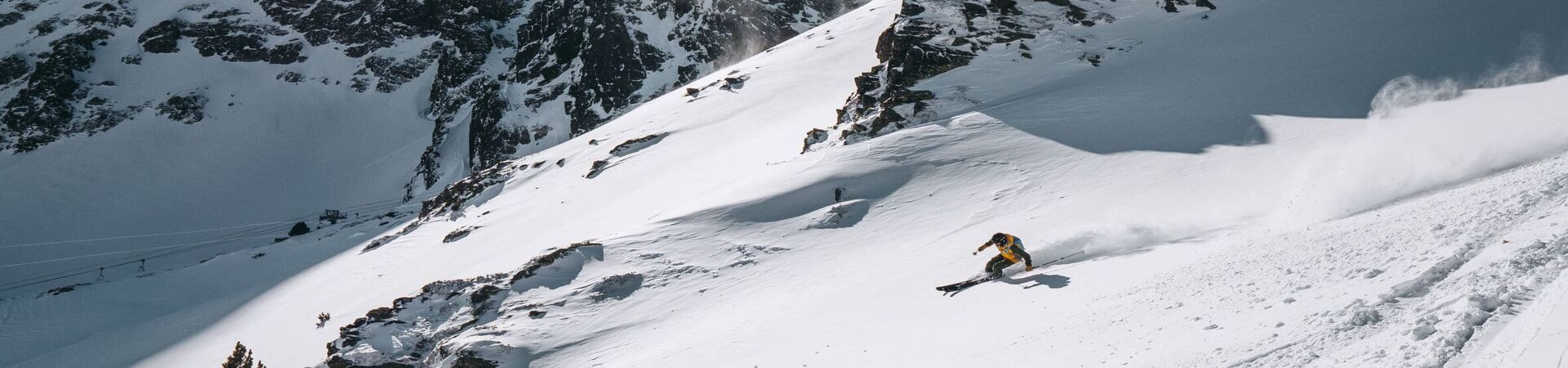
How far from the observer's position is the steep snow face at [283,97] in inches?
2790

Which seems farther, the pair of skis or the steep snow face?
the steep snow face

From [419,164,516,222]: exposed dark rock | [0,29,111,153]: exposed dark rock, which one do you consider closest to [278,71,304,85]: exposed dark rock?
[0,29,111,153]: exposed dark rock

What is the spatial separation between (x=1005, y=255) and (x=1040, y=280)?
932 mm

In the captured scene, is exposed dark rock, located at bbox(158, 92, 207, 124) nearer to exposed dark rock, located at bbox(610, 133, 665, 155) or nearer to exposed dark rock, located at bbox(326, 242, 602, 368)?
exposed dark rock, located at bbox(610, 133, 665, 155)

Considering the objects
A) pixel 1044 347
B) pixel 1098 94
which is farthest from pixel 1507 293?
pixel 1098 94

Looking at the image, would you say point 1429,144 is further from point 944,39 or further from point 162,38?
point 162,38

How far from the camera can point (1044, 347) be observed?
1102cm

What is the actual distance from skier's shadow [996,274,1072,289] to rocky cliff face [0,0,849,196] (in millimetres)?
56983

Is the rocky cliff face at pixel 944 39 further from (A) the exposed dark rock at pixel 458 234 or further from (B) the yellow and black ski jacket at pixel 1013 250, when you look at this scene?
(A) the exposed dark rock at pixel 458 234

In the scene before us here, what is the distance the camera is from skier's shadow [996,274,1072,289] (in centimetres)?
1407

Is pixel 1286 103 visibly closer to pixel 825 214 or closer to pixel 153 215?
pixel 825 214

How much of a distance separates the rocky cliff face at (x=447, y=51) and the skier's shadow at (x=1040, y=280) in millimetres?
56983

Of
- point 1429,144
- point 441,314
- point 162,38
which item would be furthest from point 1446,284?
point 162,38

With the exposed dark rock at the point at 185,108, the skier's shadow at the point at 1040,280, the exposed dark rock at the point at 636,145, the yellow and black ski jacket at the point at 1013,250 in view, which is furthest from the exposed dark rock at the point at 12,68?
the skier's shadow at the point at 1040,280
